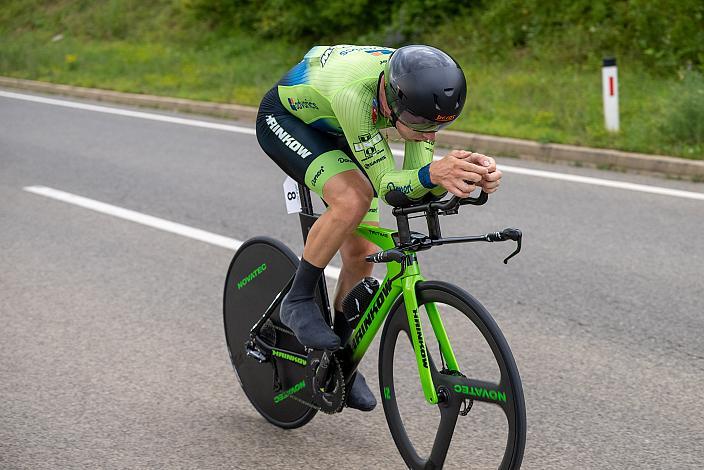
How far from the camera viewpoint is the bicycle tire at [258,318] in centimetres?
455

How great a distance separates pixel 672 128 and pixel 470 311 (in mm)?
7380

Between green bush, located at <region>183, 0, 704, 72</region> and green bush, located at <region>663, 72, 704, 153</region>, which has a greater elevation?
green bush, located at <region>663, 72, 704, 153</region>

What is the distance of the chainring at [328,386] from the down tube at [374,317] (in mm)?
101

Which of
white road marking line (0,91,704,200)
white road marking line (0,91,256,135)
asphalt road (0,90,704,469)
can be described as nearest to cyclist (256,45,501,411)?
asphalt road (0,90,704,469)

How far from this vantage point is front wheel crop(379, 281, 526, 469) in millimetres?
3516

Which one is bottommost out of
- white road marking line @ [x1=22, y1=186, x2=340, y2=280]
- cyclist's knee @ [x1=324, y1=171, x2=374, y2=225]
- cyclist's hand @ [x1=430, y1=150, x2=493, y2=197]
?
white road marking line @ [x1=22, y1=186, x2=340, y2=280]

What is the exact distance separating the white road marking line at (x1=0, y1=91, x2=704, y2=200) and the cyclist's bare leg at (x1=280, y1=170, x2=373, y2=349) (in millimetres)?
5398

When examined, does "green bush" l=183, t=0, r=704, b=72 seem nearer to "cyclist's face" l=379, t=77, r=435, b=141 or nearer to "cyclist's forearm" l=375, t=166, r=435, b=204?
"cyclist's face" l=379, t=77, r=435, b=141

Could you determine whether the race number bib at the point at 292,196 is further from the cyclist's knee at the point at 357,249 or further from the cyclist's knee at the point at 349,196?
the cyclist's knee at the point at 349,196

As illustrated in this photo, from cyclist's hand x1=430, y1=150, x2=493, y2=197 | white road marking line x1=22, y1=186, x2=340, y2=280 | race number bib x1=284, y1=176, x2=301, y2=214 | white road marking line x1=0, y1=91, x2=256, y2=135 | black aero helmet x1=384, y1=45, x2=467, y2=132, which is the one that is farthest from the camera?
white road marking line x1=0, y1=91, x2=256, y2=135

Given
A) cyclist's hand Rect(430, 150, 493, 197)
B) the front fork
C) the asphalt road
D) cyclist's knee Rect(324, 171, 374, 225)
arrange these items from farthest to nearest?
the asphalt road → cyclist's knee Rect(324, 171, 374, 225) → the front fork → cyclist's hand Rect(430, 150, 493, 197)

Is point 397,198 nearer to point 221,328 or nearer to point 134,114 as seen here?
point 221,328

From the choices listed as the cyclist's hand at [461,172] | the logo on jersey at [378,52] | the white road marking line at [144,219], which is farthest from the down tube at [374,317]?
the white road marking line at [144,219]

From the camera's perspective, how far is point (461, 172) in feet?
10.8
